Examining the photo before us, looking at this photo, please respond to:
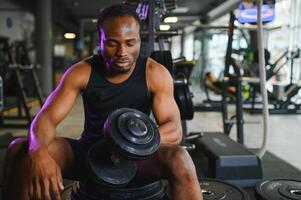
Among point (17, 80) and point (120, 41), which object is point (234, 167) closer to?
point (120, 41)

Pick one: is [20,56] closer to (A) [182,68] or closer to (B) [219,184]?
(A) [182,68]

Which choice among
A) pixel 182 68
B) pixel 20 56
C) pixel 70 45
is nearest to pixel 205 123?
pixel 182 68

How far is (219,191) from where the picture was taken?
1.70 m

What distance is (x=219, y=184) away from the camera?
1.80 meters

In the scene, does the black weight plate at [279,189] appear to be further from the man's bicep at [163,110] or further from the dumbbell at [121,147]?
the dumbbell at [121,147]

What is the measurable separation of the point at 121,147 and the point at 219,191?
2.96 feet

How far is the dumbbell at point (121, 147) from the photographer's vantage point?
3.21 feet

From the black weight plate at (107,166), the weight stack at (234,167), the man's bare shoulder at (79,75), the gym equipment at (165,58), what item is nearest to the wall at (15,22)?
the gym equipment at (165,58)

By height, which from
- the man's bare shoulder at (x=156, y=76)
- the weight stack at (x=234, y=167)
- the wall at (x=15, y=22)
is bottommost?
the weight stack at (x=234, y=167)

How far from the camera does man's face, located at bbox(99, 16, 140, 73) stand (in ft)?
4.05

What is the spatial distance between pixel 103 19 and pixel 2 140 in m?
2.32

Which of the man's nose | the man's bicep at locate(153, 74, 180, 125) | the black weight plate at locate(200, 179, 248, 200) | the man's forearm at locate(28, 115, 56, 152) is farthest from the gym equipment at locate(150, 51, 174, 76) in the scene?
the man's forearm at locate(28, 115, 56, 152)

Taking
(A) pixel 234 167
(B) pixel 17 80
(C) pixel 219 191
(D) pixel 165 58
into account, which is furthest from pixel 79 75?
(B) pixel 17 80

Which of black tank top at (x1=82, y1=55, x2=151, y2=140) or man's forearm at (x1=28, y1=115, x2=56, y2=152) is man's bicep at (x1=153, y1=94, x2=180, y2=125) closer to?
black tank top at (x1=82, y1=55, x2=151, y2=140)
